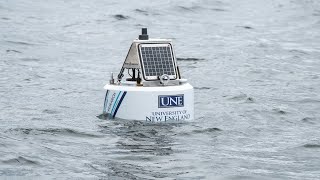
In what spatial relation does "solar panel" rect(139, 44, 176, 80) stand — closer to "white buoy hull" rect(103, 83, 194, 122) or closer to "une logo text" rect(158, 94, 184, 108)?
"white buoy hull" rect(103, 83, 194, 122)

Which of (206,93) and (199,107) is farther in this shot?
(206,93)

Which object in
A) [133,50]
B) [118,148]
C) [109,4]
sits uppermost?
[133,50]

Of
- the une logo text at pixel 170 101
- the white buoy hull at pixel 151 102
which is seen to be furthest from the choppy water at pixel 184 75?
the une logo text at pixel 170 101

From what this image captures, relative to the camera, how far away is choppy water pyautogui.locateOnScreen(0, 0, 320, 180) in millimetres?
12969

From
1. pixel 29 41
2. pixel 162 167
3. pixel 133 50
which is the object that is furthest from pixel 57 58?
pixel 162 167

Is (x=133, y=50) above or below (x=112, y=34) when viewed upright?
above

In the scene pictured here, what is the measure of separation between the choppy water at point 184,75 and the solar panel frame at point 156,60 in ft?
3.13

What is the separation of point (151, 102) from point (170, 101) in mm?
344

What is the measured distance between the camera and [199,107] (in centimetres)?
1819

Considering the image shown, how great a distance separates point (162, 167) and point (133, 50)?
10.2 ft

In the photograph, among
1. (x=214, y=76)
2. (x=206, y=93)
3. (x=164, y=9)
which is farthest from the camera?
(x=164, y=9)

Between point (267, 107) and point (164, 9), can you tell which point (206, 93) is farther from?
point (164, 9)

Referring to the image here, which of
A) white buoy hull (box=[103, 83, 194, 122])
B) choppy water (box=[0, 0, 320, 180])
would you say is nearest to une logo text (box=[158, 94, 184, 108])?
white buoy hull (box=[103, 83, 194, 122])

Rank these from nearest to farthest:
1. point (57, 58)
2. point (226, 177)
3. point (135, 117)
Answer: point (226, 177) < point (135, 117) < point (57, 58)
